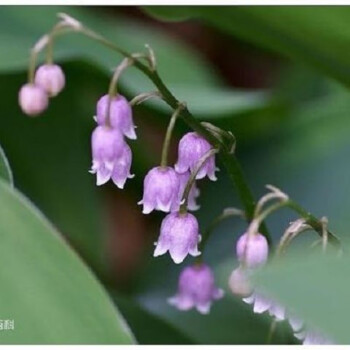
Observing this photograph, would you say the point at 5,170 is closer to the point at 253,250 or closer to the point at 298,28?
the point at 253,250

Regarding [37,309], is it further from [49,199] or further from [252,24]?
[49,199]

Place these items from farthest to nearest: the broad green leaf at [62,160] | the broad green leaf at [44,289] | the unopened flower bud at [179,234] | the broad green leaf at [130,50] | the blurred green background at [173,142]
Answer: the broad green leaf at [62,160], the broad green leaf at [130,50], the blurred green background at [173,142], the unopened flower bud at [179,234], the broad green leaf at [44,289]

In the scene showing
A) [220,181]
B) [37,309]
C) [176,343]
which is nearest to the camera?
[37,309]

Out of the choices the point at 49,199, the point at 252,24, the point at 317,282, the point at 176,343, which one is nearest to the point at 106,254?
the point at 49,199

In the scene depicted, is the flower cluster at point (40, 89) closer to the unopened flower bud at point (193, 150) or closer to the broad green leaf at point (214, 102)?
the unopened flower bud at point (193, 150)

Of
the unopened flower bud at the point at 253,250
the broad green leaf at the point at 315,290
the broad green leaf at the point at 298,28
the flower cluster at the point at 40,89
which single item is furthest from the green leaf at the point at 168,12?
the broad green leaf at the point at 315,290

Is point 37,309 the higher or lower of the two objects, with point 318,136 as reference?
higher

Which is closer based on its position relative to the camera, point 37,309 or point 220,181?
point 37,309
